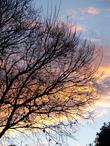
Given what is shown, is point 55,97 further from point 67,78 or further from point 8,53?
point 8,53

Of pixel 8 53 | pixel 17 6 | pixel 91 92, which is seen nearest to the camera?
pixel 17 6

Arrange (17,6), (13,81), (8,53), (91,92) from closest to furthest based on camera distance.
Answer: (17,6), (8,53), (13,81), (91,92)

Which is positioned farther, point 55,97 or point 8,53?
point 55,97

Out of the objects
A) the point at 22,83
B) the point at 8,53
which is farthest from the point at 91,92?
the point at 8,53

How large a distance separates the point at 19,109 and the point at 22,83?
1.60m

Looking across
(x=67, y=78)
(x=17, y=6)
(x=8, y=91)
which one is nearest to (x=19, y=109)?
(x=8, y=91)

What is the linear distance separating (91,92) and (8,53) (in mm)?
6766

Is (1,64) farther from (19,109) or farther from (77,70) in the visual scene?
(77,70)

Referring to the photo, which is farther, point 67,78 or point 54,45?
point 67,78

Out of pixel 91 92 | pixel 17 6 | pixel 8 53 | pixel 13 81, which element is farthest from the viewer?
pixel 91 92

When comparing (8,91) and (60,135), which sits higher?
(8,91)

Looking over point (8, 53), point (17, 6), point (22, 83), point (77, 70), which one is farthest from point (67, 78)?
point (17, 6)

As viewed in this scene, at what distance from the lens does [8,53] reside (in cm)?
2662

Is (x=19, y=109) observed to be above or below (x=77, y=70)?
below
